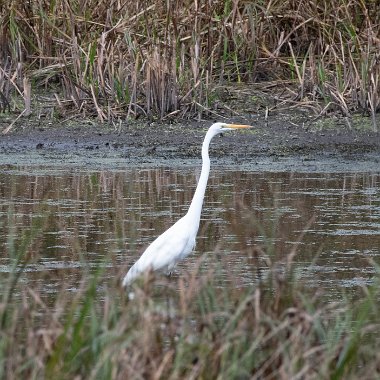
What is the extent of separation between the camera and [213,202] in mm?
8875

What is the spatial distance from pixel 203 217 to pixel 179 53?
13.5 ft

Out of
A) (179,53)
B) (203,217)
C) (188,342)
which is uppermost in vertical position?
(179,53)

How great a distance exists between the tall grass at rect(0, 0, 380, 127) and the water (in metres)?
1.67

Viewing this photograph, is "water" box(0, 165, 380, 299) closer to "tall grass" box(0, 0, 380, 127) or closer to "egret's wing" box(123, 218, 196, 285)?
"egret's wing" box(123, 218, 196, 285)

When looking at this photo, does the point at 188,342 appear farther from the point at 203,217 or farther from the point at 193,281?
the point at 203,217

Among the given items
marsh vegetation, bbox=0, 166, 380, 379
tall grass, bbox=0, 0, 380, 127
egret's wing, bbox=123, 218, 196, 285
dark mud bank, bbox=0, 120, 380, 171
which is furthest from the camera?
tall grass, bbox=0, 0, 380, 127

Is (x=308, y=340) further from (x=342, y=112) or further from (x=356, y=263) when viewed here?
(x=342, y=112)

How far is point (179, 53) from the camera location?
1205 cm

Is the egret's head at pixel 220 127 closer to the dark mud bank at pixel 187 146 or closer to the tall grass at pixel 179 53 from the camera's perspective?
the dark mud bank at pixel 187 146

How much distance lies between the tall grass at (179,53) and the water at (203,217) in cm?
167

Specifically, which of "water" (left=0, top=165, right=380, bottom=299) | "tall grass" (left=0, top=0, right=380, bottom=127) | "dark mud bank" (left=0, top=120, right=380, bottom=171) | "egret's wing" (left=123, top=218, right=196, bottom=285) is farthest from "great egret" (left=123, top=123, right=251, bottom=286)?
"tall grass" (left=0, top=0, right=380, bottom=127)

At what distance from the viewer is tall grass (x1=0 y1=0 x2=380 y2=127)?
464 inches

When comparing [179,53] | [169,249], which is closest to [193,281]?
[169,249]

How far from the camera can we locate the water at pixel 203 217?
→ 6.58 meters
